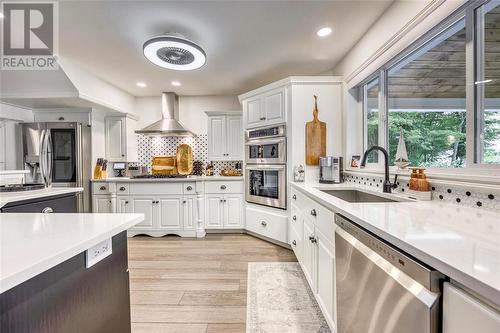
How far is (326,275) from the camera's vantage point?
1457 millimetres

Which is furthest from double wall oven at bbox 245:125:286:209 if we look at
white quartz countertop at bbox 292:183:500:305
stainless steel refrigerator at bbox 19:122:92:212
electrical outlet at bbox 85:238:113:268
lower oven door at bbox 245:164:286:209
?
stainless steel refrigerator at bbox 19:122:92:212

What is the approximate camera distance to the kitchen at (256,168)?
0.75 m

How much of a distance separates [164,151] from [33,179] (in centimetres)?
194

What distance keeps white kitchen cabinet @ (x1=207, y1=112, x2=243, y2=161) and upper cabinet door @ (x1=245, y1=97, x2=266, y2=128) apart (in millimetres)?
592

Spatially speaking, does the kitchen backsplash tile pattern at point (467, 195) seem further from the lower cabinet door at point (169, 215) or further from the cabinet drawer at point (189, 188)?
the lower cabinet door at point (169, 215)

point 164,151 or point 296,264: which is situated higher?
point 164,151

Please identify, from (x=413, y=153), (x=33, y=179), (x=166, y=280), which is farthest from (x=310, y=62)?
(x=33, y=179)

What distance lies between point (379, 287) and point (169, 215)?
3.16 m

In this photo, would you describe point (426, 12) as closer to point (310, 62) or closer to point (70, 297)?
point (310, 62)

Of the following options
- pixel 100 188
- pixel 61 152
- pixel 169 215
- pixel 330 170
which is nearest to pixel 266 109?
pixel 330 170

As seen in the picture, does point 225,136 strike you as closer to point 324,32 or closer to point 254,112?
point 254,112

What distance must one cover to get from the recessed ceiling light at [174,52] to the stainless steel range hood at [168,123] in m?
1.56

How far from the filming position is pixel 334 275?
4.37ft

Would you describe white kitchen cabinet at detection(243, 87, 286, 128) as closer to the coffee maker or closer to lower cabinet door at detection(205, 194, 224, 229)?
the coffee maker
